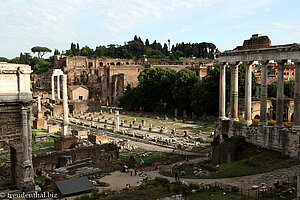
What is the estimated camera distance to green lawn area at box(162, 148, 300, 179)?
1720 centimetres

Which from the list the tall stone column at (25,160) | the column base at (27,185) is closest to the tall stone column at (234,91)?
the tall stone column at (25,160)

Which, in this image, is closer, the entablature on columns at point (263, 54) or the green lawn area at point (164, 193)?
the green lawn area at point (164, 193)

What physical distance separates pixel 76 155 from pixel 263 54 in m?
16.1

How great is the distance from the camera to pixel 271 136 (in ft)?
64.7

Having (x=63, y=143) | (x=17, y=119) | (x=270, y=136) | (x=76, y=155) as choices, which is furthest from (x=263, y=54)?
(x=63, y=143)

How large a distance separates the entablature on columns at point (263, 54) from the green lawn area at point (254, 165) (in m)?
6.01

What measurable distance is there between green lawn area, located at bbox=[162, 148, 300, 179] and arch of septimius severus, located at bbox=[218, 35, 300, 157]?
2.26 feet

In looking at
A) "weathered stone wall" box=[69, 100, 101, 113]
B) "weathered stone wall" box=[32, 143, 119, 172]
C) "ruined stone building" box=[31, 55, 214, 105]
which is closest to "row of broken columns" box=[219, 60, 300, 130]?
"weathered stone wall" box=[32, 143, 119, 172]

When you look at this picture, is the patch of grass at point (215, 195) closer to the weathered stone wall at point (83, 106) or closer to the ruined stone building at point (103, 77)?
the weathered stone wall at point (83, 106)

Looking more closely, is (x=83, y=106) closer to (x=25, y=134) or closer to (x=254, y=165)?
(x=25, y=134)

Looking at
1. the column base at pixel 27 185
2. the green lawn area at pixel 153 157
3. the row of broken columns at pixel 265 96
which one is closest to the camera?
the column base at pixel 27 185

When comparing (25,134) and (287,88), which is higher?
(287,88)

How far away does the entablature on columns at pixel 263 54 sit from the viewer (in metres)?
18.6

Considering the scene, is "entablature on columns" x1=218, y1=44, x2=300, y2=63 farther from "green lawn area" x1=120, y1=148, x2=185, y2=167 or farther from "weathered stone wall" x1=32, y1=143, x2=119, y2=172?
"weathered stone wall" x1=32, y1=143, x2=119, y2=172
